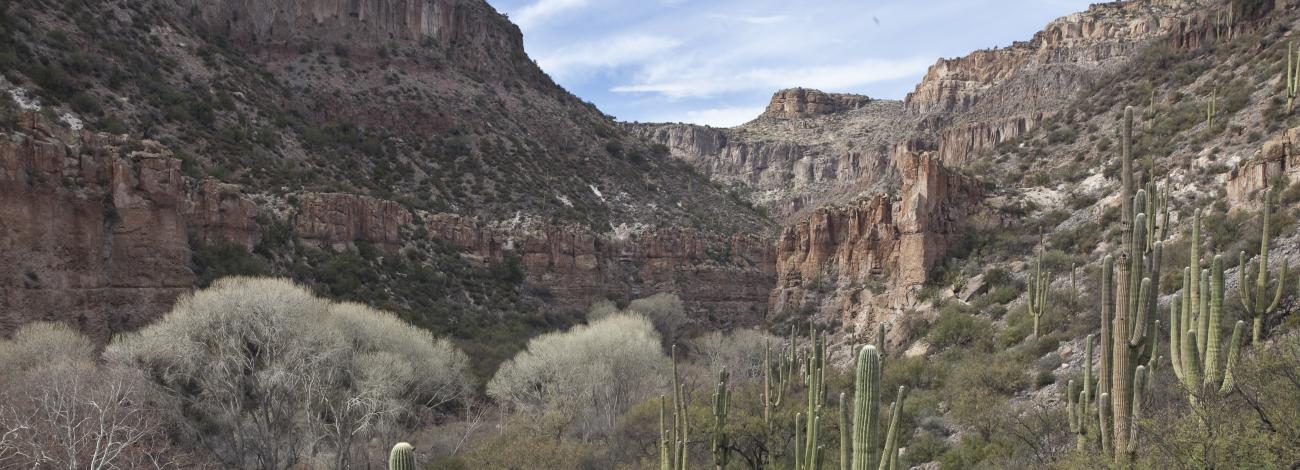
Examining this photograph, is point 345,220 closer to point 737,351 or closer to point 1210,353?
point 737,351

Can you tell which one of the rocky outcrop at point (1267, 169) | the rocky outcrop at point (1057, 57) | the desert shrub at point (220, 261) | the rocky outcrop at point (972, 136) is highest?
the rocky outcrop at point (1057, 57)

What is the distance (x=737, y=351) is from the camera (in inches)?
1564

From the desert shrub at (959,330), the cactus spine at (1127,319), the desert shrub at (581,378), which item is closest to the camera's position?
the cactus spine at (1127,319)

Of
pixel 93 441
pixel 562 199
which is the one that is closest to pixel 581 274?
pixel 562 199

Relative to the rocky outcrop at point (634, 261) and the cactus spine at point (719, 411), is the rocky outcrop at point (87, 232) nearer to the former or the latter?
the cactus spine at point (719, 411)

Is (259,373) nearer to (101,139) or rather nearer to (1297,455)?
(101,139)

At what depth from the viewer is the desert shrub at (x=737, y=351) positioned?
37.4m

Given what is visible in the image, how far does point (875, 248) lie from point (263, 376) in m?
24.6

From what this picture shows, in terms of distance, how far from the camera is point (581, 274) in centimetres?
4978

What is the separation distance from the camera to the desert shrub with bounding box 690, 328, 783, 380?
37.4m

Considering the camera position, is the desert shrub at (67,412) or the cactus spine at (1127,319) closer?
the cactus spine at (1127,319)

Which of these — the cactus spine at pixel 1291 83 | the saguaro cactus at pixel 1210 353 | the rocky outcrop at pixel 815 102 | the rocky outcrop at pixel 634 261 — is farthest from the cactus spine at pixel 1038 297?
the rocky outcrop at pixel 815 102

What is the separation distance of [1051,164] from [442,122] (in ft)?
137

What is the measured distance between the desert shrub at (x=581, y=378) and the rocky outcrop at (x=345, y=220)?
11.8m
